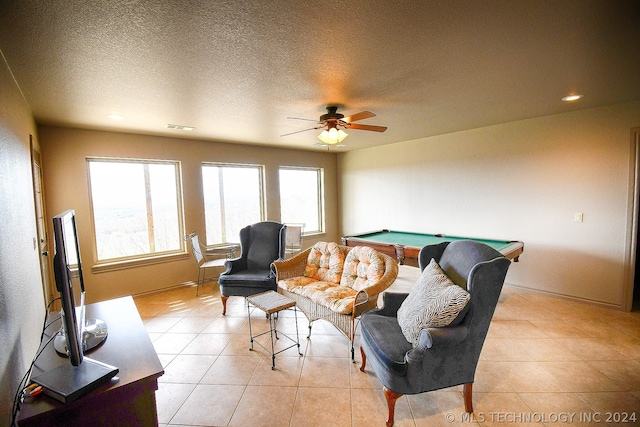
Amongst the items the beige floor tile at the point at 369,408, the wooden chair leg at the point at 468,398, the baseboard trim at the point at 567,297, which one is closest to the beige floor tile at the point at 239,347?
the beige floor tile at the point at 369,408

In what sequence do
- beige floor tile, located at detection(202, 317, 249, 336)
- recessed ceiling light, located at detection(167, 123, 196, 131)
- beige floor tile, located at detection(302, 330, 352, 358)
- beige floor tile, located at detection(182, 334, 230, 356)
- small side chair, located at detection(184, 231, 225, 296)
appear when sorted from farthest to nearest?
1. small side chair, located at detection(184, 231, 225, 296)
2. recessed ceiling light, located at detection(167, 123, 196, 131)
3. beige floor tile, located at detection(202, 317, 249, 336)
4. beige floor tile, located at detection(182, 334, 230, 356)
5. beige floor tile, located at detection(302, 330, 352, 358)

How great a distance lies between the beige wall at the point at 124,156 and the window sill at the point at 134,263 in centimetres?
3

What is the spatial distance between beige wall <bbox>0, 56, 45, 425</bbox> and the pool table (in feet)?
11.2

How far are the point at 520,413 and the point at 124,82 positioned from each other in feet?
12.6

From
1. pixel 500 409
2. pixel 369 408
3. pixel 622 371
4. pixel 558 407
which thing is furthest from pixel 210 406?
pixel 622 371

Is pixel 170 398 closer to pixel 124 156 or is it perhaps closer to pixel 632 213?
pixel 124 156

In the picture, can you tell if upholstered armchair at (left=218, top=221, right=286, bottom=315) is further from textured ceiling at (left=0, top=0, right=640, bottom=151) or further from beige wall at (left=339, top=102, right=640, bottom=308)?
beige wall at (left=339, top=102, right=640, bottom=308)

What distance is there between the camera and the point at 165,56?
6.42ft

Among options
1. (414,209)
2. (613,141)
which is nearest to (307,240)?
(414,209)

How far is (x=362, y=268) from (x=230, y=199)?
11.2 feet

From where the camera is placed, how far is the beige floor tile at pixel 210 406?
1959 millimetres

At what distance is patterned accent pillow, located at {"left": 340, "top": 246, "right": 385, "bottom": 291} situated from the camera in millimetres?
2855

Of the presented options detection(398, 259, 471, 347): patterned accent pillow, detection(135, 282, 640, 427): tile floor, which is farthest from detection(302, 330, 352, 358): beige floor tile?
detection(398, 259, 471, 347): patterned accent pillow

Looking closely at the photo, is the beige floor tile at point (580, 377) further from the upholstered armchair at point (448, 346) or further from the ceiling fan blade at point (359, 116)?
the ceiling fan blade at point (359, 116)
